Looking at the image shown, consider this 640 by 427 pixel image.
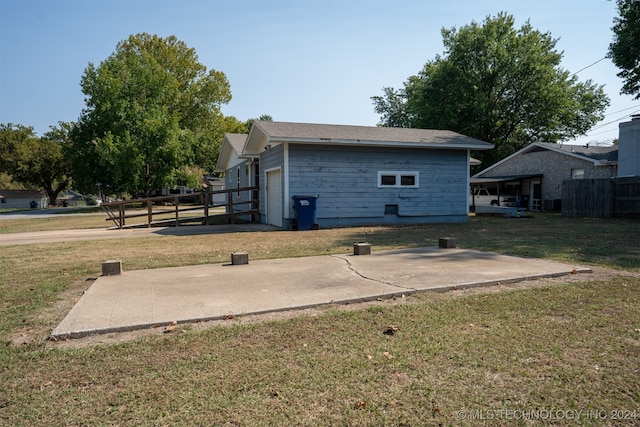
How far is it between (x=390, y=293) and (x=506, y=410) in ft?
8.43

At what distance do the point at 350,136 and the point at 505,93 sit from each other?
27.6 m

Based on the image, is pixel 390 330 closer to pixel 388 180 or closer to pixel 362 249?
pixel 362 249

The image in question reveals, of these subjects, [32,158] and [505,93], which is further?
[32,158]

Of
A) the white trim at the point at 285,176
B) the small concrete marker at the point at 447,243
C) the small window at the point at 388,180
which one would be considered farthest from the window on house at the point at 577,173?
the small concrete marker at the point at 447,243

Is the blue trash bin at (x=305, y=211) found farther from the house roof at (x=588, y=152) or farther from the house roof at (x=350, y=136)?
the house roof at (x=588, y=152)

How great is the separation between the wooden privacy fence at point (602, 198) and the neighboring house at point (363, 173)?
23.3 feet

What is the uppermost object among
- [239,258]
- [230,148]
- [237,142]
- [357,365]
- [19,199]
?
[237,142]

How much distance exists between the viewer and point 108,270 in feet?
21.2

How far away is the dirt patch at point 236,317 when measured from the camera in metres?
3.70

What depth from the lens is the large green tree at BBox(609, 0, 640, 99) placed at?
73.4 feet

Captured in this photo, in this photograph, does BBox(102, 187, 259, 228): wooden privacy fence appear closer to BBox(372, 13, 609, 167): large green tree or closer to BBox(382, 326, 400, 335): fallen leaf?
BBox(382, 326, 400, 335): fallen leaf

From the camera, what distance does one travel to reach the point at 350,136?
49.6 feet

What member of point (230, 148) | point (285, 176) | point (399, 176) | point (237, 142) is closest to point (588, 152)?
point (399, 176)

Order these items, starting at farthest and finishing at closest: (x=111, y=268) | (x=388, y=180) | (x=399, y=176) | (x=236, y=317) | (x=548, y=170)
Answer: (x=548, y=170)
(x=399, y=176)
(x=388, y=180)
(x=111, y=268)
(x=236, y=317)
